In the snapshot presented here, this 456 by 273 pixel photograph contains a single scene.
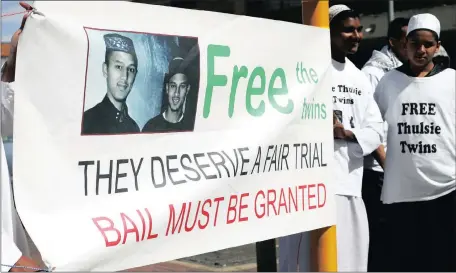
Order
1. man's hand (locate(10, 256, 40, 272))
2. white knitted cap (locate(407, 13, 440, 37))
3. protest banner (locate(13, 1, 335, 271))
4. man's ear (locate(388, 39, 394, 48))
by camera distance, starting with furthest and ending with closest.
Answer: man's ear (locate(388, 39, 394, 48)) → white knitted cap (locate(407, 13, 440, 37)) → man's hand (locate(10, 256, 40, 272)) → protest banner (locate(13, 1, 335, 271))

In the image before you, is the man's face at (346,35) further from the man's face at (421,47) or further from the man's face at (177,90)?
the man's face at (177,90)

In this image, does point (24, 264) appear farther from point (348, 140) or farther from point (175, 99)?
point (348, 140)

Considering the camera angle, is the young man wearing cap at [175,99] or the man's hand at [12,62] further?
the young man wearing cap at [175,99]

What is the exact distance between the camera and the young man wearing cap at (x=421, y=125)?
13.3ft

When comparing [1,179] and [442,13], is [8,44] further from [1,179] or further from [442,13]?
[442,13]

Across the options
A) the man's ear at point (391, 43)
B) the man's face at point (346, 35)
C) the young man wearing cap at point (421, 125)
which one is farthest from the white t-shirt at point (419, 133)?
the man's ear at point (391, 43)

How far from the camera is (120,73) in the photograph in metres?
2.20

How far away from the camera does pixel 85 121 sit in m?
2.10

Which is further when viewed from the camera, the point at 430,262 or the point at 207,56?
the point at 430,262

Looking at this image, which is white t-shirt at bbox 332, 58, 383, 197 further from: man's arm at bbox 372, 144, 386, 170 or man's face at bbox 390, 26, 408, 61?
man's face at bbox 390, 26, 408, 61

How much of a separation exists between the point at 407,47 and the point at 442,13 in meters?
3.06

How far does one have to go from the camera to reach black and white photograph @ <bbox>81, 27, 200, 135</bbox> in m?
2.13

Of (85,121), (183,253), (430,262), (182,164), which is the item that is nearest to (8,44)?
(85,121)

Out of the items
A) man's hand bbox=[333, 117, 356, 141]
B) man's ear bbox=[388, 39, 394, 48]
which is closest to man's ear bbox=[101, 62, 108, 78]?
man's hand bbox=[333, 117, 356, 141]
